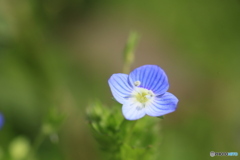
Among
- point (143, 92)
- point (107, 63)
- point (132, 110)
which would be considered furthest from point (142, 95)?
point (107, 63)

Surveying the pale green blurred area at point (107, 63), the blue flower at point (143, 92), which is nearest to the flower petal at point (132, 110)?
the blue flower at point (143, 92)

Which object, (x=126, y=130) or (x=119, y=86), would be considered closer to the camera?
(x=119, y=86)

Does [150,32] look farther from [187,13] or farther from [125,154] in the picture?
[125,154]

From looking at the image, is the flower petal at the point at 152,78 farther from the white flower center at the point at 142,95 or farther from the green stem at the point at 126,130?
the green stem at the point at 126,130

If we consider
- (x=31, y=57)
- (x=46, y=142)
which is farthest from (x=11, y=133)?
(x=31, y=57)

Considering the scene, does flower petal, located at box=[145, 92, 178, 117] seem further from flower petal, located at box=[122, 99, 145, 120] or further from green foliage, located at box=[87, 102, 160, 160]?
green foliage, located at box=[87, 102, 160, 160]

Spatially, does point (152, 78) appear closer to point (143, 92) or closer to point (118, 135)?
point (143, 92)

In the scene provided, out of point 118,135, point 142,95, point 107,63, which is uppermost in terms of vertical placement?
point 107,63

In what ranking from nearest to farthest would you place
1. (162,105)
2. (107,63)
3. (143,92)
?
(162,105) < (143,92) < (107,63)
